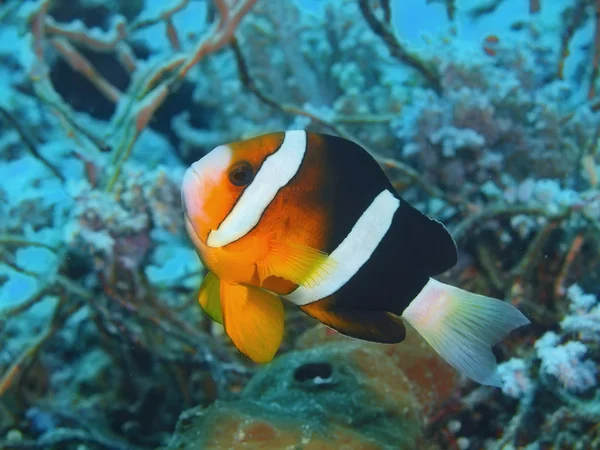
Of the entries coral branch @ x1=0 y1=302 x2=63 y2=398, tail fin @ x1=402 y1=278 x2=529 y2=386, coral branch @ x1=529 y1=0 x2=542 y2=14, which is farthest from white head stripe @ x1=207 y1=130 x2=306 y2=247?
coral branch @ x1=529 y1=0 x2=542 y2=14

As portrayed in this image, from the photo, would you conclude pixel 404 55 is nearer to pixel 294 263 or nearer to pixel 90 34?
pixel 90 34

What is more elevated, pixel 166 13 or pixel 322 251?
pixel 166 13

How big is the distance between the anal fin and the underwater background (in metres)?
0.64

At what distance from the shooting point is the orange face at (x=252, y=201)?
1.08 m

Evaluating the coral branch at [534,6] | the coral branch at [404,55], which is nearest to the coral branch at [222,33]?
the coral branch at [404,55]

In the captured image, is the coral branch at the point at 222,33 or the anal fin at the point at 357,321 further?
the coral branch at the point at 222,33

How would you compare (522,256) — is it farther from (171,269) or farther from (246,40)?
(246,40)

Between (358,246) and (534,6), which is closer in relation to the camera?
(358,246)

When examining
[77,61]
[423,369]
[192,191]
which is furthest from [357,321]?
[77,61]

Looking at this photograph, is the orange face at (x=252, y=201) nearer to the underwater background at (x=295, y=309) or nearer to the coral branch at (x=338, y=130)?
the underwater background at (x=295, y=309)

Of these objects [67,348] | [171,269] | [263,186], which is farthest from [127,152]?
[263,186]

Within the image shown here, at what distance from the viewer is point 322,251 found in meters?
1.16

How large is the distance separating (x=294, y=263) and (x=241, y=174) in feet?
0.73

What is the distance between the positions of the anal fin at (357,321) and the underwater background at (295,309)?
0.64 meters
